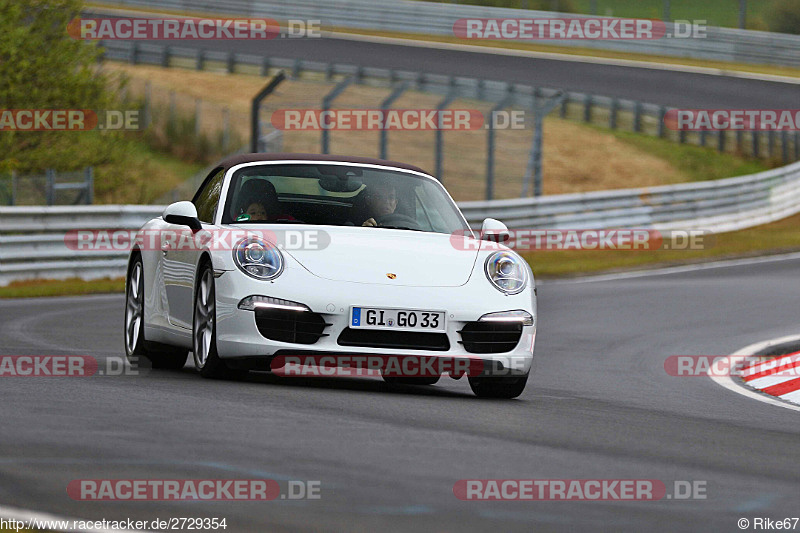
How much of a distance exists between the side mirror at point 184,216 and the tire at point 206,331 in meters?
0.33

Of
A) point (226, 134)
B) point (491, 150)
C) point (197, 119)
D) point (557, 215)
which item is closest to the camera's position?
point (491, 150)

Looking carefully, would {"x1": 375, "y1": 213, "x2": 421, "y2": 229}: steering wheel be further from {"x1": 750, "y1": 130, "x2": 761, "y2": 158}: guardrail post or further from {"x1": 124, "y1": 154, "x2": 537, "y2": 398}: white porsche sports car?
{"x1": 750, "y1": 130, "x2": 761, "y2": 158}: guardrail post

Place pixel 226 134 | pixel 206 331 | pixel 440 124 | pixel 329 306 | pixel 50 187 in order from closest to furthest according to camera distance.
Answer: pixel 329 306 < pixel 206 331 < pixel 50 187 < pixel 440 124 < pixel 226 134

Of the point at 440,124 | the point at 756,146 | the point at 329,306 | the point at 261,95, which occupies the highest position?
the point at 329,306

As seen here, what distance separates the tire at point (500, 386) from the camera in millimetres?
8828

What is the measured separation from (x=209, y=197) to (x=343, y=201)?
0.99 metres

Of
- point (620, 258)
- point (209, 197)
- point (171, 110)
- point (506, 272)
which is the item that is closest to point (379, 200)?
point (506, 272)

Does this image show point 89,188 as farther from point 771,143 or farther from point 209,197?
point 771,143

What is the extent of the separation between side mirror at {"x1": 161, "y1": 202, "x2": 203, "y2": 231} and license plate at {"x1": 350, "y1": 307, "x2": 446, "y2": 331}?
1.43 meters

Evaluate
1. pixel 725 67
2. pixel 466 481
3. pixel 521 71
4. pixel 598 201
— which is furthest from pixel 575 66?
pixel 466 481

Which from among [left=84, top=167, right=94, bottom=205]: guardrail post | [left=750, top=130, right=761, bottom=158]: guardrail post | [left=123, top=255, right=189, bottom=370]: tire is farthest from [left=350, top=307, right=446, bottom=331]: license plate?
[left=750, top=130, right=761, bottom=158]: guardrail post

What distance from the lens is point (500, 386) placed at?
887 cm

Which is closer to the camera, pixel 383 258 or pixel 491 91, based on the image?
pixel 383 258

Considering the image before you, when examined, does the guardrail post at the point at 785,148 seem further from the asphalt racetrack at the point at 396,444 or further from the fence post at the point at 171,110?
the asphalt racetrack at the point at 396,444
